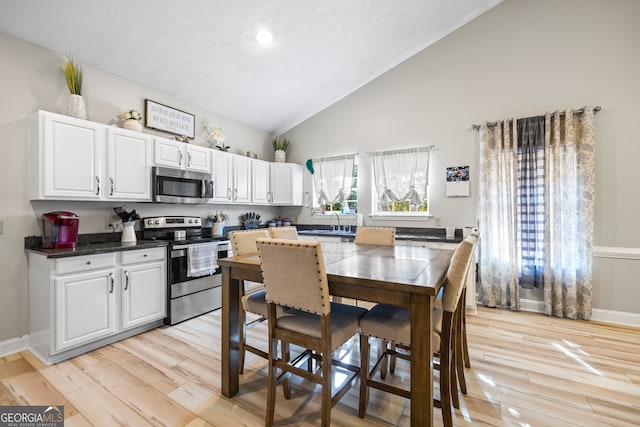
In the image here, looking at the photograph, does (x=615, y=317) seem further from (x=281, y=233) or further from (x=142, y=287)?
(x=142, y=287)

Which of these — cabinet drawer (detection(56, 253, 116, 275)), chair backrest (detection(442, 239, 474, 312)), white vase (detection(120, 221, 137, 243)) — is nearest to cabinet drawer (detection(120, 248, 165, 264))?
cabinet drawer (detection(56, 253, 116, 275))

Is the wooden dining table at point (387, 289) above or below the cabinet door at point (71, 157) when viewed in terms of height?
below

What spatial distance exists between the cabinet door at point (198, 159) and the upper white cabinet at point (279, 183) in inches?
39.6

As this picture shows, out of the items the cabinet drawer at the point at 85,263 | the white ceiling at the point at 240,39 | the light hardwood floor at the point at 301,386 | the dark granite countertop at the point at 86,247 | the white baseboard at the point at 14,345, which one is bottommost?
the light hardwood floor at the point at 301,386

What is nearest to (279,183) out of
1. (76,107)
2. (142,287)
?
(142,287)

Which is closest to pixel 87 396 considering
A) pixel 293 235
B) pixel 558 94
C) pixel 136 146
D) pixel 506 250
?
pixel 293 235

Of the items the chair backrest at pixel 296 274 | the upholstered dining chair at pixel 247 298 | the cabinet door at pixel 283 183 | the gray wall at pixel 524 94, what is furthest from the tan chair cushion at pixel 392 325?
the cabinet door at pixel 283 183

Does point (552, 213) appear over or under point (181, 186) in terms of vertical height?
under

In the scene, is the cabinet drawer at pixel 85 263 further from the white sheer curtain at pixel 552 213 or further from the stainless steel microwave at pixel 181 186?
the white sheer curtain at pixel 552 213

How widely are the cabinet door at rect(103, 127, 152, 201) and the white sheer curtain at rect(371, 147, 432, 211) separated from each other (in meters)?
3.11

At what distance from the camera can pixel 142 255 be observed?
286 centimetres

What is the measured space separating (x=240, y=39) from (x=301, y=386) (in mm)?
3480

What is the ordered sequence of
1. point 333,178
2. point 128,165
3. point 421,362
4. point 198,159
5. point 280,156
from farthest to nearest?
1. point 280,156
2. point 333,178
3. point 198,159
4. point 128,165
5. point 421,362

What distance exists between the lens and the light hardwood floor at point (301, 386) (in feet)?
5.61
